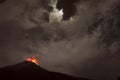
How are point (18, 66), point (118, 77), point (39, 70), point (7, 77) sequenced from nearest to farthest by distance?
point (118, 77), point (7, 77), point (39, 70), point (18, 66)

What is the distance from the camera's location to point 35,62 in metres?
128

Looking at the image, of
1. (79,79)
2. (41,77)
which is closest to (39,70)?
(41,77)

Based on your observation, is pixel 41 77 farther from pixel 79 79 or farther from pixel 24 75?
pixel 79 79

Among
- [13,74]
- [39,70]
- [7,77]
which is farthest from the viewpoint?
[39,70]

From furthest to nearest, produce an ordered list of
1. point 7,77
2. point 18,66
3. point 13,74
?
point 18,66 < point 13,74 < point 7,77

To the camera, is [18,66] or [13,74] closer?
[13,74]

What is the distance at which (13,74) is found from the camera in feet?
317

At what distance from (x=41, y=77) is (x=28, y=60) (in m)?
31.9

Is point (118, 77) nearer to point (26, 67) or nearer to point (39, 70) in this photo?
point (39, 70)

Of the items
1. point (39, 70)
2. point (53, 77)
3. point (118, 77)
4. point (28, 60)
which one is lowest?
point (118, 77)

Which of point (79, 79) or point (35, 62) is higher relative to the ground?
point (35, 62)

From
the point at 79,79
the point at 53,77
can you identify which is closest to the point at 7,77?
the point at 53,77

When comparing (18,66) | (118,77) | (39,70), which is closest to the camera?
(118,77)

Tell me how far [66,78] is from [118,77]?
1238 inches
